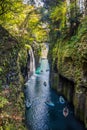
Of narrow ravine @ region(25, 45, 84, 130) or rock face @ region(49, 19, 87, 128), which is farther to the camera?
rock face @ region(49, 19, 87, 128)

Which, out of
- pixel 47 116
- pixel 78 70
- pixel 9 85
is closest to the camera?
pixel 9 85

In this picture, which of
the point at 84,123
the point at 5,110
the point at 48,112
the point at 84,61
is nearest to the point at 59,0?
the point at 84,61

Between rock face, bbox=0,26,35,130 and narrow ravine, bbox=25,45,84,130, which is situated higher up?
rock face, bbox=0,26,35,130

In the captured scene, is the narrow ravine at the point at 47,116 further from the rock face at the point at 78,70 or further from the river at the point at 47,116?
the rock face at the point at 78,70

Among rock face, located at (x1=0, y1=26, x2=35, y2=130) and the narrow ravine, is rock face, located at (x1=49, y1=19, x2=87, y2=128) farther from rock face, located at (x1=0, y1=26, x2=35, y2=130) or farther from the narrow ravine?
rock face, located at (x1=0, y1=26, x2=35, y2=130)

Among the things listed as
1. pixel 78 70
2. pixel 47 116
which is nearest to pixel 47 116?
pixel 47 116

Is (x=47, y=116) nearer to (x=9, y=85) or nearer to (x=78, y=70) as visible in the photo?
(x=78, y=70)

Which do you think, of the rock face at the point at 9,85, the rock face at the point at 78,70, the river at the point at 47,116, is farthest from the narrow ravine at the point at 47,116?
the rock face at the point at 9,85

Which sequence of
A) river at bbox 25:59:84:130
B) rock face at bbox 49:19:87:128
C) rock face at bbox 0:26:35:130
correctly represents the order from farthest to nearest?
rock face at bbox 49:19:87:128
river at bbox 25:59:84:130
rock face at bbox 0:26:35:130

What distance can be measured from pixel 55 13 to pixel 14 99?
24827 millimetres

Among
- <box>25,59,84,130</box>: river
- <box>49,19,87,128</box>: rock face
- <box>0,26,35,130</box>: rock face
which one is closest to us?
<box>0,26,35,130</box>: rock face

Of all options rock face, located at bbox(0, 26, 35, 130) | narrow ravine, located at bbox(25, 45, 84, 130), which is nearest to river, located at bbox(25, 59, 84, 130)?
narrow ravine, located at bbox(25, 45, 84, 130)

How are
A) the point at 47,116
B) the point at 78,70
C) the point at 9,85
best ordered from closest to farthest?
the point at 9,85, the point at 78,70, the point at 47,116

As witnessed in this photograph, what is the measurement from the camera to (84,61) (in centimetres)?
2698
